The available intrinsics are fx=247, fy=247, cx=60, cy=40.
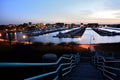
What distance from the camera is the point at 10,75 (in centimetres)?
1639

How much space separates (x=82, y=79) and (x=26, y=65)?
14.5 ft

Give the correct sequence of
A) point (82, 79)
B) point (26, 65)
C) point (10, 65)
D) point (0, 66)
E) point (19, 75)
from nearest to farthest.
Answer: point (0, 66) → point (10, 65) → point (26, 65) → point (82, 79) → point (19, 75)

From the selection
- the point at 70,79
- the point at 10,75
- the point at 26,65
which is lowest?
the point at 10,75

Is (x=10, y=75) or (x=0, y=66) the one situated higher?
(x=0, y=66)

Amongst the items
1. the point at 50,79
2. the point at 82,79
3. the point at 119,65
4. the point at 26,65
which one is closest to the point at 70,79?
the point at 82,79

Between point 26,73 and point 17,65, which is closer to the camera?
point 17,65

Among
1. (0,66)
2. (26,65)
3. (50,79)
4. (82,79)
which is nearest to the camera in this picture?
(0,66)

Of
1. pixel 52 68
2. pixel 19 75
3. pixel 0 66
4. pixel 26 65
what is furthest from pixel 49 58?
pixel 19 75

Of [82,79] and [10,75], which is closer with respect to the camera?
[82,79]

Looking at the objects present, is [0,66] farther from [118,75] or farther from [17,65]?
[118,75]

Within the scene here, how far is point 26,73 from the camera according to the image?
16719 mm

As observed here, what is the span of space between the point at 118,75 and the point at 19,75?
1150cm

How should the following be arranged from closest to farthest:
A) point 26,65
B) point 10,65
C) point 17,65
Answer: point 10,65 < point 17,65 < point 26,65

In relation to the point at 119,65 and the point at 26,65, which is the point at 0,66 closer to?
the point at 26,65
